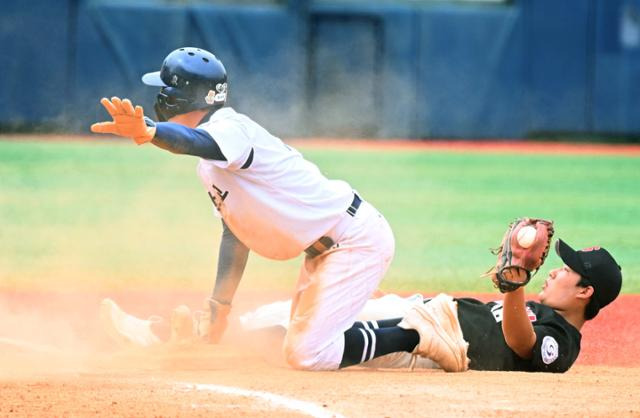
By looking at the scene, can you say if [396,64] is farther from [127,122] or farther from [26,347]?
[127,122]

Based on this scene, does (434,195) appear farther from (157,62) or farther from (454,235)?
(157,62)

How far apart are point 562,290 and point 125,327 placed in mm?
2320

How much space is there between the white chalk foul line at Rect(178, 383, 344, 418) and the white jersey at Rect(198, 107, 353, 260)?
837mm

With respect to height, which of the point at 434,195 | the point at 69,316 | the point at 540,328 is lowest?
the point at 434,195

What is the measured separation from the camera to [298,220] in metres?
5.43

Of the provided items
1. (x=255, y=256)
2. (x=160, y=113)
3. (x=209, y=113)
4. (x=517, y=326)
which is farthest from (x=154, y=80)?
(x=255, y=256)

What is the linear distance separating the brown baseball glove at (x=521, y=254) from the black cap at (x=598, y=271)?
687mm

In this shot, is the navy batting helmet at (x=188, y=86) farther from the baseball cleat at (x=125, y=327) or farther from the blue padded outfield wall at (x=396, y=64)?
the blue padded outfield wall at (x=396, y=64)

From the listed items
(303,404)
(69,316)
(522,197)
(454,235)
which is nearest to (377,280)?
(303,404)

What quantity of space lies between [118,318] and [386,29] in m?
13.2

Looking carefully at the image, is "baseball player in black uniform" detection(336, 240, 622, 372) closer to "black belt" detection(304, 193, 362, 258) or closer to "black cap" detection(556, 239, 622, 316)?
"black cap" detection(556, 239, 622, 316)

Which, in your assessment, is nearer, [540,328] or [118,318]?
[540,328]

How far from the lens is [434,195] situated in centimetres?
1374

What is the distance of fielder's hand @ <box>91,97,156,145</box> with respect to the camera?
4723mm
